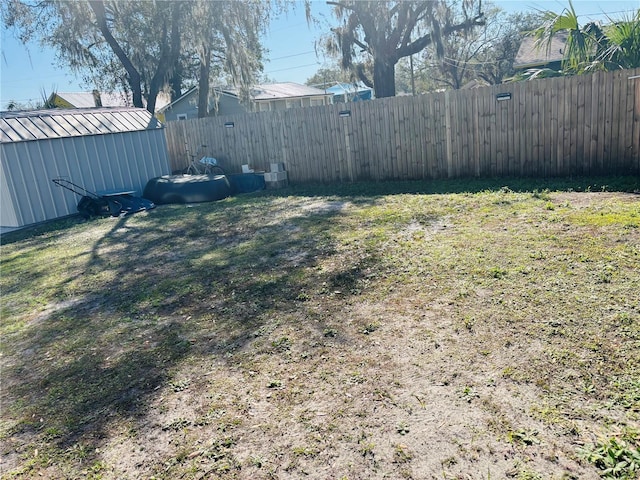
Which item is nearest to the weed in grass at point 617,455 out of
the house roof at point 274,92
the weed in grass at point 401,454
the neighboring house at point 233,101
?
the weed in grass at point 401,454

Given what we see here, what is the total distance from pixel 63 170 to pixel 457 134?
24.6 ft

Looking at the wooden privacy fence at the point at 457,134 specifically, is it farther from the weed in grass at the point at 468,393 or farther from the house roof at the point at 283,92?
the house roof at the point at 283,92

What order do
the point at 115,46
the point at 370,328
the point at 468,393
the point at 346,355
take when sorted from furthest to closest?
the point at 115,46, the point at 370,328, the point at 346,355, the point at 468,393

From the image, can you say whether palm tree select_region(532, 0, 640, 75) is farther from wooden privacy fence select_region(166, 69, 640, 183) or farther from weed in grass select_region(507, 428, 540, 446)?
weed in grass select_region(507, 428, 540, 446)

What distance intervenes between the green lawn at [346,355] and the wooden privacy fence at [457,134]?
181 centimetres

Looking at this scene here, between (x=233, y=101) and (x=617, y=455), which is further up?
(x=233, y=101)

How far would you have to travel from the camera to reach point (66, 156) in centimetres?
949

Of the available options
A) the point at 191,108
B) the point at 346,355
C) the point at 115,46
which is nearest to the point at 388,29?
the point at 115,46

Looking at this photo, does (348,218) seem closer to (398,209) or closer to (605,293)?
(398,209)

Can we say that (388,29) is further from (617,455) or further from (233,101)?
(617,455)

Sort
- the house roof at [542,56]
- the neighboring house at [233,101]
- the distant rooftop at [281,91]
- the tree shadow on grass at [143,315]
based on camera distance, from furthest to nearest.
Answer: the distant rooftop at [281,91]
the neighboring house at [233,101]
the house roof at [542,56]
the tree shadow on grass at [143,315]

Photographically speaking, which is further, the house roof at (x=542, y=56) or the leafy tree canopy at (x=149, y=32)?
the house roof at (x=542, y=56)

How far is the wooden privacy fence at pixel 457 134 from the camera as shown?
733cm

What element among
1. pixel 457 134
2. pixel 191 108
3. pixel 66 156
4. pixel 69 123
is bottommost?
pixel 457 134
